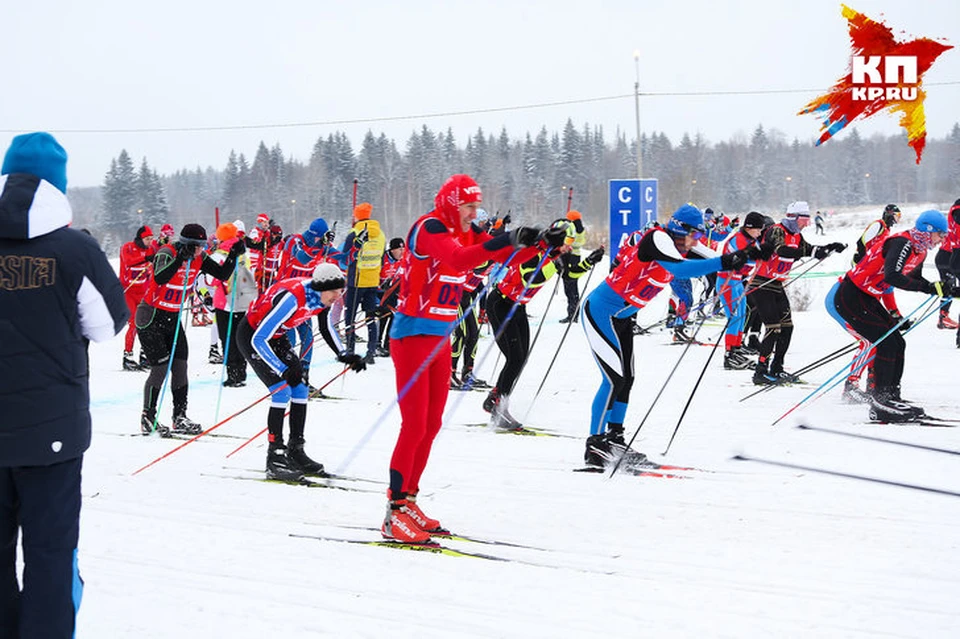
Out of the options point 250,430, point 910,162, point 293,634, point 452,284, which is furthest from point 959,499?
point 910,162

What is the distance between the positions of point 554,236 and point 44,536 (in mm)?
2833

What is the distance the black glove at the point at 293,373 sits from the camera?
6.05 metres

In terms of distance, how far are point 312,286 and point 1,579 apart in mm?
3411

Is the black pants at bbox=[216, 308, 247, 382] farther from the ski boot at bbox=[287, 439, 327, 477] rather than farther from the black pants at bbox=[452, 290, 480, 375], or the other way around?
the ski boot at bbox=[287, 439, 327, 477]

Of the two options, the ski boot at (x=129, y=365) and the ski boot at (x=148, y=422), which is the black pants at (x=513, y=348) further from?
the ski boot at (x=129, y=365)

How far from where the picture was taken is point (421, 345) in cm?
466

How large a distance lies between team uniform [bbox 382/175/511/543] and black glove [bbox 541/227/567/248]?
22 cm

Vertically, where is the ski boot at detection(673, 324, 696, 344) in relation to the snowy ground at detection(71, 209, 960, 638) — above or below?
above

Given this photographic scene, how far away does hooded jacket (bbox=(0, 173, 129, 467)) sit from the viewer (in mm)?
2668

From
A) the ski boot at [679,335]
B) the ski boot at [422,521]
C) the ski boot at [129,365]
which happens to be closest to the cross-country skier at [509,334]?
the ski boot at [422,521]

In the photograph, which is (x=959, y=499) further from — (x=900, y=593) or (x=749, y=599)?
(x=749, y=599)

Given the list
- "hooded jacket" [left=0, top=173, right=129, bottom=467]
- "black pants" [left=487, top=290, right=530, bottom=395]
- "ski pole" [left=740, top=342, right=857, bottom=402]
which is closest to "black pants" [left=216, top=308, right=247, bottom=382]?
"black pants" [left=487, top=290, right=530, bottom=395]

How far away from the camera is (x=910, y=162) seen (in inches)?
3627

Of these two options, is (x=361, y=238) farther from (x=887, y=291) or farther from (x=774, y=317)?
(x=887, y=291)
